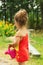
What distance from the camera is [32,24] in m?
24.3

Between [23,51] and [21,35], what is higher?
[21,35]

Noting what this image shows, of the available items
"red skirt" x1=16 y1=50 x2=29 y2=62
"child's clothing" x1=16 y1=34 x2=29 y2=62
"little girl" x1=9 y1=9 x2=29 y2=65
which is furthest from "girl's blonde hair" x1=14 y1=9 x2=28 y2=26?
"red skirt" x1=16 y1=50 x2=29 y2=62

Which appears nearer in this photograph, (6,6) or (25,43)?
(25,43)

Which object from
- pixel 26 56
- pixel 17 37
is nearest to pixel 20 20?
pixel 17 37

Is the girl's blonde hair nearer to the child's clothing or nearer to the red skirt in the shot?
the child's clothing

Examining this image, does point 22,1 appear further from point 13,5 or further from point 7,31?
point 7,31

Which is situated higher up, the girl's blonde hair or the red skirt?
the girl's blonde hair

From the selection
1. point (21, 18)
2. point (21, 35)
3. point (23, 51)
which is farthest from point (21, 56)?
point (21, 18)

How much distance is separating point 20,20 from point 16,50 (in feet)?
1.74

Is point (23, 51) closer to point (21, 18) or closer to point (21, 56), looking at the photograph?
point (21, 56)

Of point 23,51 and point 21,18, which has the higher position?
point 21,18

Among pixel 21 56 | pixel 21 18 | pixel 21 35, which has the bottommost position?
pixel 21 56

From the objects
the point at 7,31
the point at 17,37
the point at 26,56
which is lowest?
the point at 7,31

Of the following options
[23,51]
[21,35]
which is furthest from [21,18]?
[23,51]
